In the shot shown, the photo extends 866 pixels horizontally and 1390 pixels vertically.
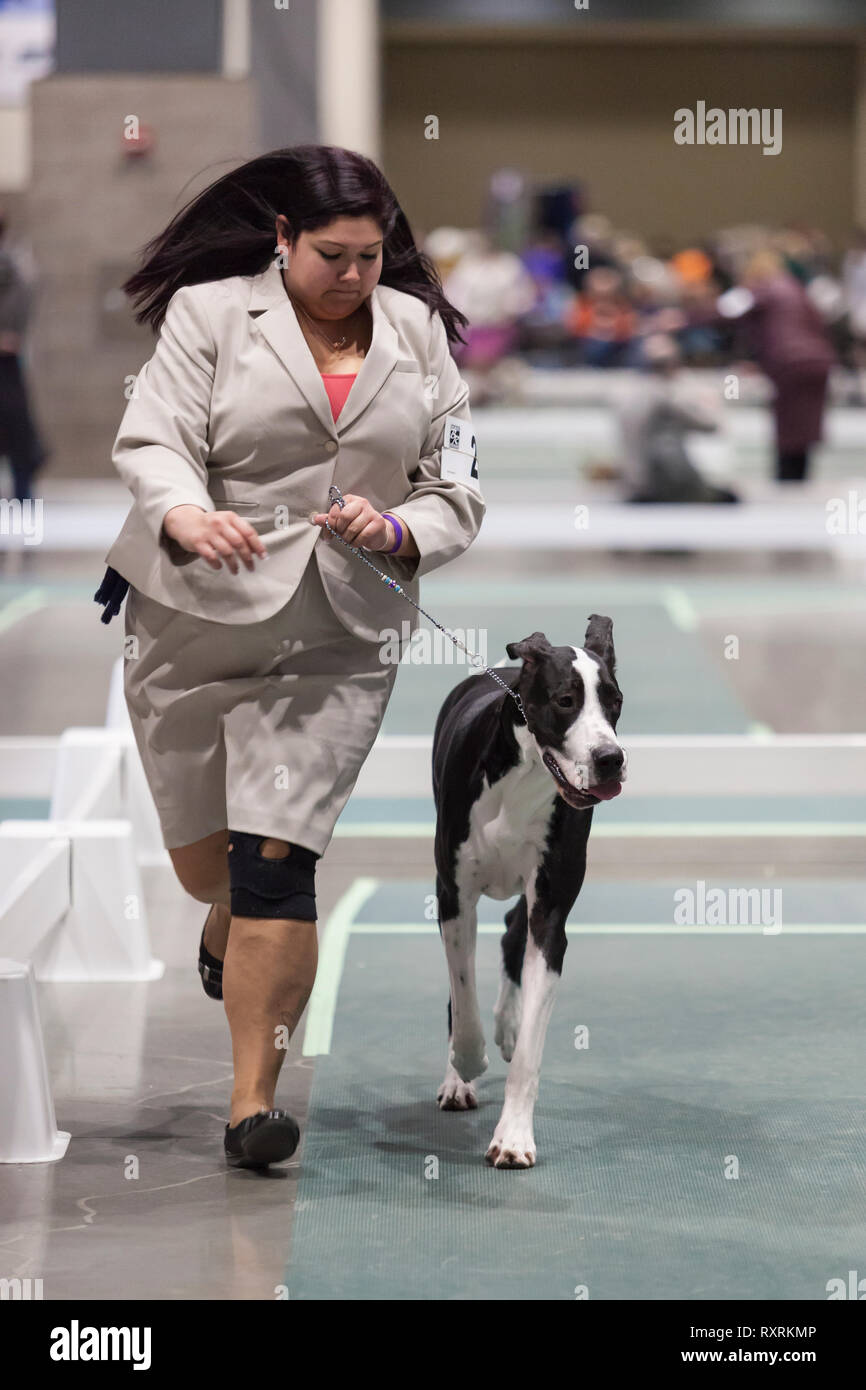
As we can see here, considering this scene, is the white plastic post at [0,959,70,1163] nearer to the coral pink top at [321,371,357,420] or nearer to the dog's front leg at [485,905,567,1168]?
the dog's front leg at [485,905,567,1168]

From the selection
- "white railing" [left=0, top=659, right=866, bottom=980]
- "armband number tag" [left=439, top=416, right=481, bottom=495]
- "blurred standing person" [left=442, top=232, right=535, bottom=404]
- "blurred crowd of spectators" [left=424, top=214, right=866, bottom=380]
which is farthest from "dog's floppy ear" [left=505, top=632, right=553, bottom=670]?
"blurred standing person" [left=442, top=232, right=535, bottom=404]

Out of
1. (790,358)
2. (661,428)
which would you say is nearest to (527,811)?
(661,428)

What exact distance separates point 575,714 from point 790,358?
1299 cm

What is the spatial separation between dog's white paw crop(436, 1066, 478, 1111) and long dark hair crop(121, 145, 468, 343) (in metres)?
1.51

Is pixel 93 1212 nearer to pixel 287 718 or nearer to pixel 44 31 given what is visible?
pixel 287 718

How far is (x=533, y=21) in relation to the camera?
35.9 meters

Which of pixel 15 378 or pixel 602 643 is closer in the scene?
pixel 602 643

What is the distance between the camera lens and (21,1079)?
383 centimetres

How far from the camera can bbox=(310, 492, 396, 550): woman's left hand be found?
3.55m

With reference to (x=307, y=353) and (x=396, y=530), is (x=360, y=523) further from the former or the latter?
(x=307, y=353)

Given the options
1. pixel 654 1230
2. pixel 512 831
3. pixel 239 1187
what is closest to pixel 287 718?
pixel 512 831

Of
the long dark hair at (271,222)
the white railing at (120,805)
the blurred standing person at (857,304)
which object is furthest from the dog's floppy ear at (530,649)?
the blurred standing person at (857,304)

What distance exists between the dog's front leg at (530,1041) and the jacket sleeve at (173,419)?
3.24 ft

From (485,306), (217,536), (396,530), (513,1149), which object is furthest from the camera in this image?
(485,306)
